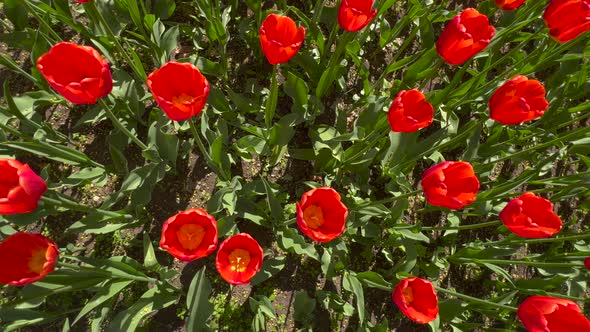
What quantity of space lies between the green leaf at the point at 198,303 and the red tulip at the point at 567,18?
5.98ft

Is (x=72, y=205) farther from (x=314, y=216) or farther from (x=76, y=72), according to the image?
(x=314, y=216)

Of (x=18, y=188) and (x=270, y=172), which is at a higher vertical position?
(x=18, y=188)

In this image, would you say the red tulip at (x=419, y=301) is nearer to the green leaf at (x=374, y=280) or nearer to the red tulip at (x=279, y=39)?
the green leaf at (x=374, y=280)

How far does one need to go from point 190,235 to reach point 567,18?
5.83ft

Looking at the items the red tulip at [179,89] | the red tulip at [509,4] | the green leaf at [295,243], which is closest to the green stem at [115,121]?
the red tulip at [179,89]

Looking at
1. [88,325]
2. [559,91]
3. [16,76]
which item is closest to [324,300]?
[88,325]

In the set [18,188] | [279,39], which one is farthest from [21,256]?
[279,39]

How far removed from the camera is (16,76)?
2.62 meters

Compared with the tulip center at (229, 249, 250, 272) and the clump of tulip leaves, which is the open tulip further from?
the tulip center at (229, 249, 250, 272)

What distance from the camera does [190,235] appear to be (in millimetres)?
1762

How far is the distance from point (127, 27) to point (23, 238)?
1615 mm

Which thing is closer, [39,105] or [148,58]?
[39,105]

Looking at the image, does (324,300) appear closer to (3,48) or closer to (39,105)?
(39,105)

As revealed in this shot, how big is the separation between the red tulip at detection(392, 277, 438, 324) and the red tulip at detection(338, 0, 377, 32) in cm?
107
